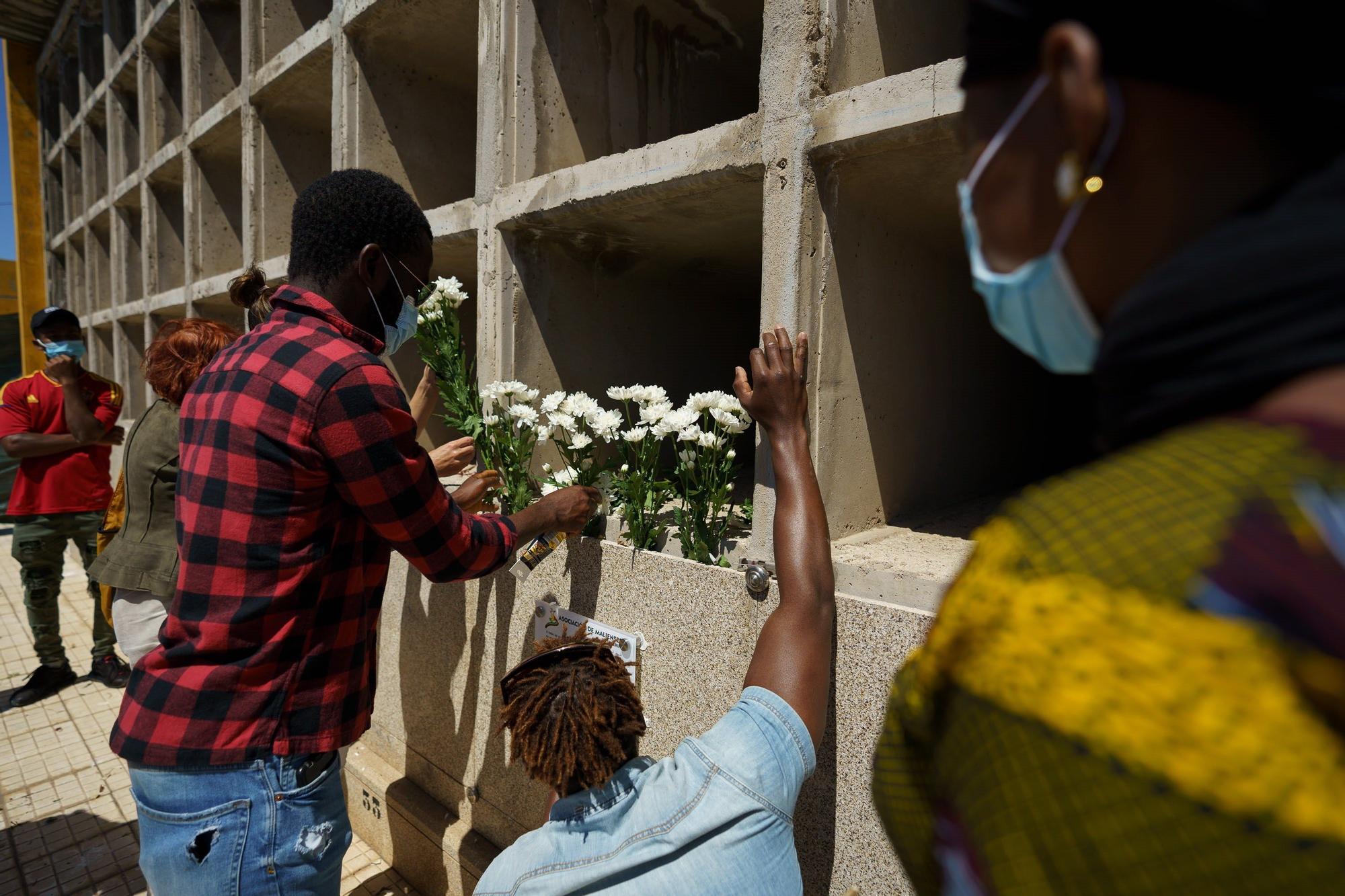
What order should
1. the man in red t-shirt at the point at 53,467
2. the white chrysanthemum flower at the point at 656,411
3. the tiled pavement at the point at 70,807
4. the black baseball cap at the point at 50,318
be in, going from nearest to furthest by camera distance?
1. the white chrysanthemum flower at the point at 656,411
2. the tiled pavement at the point at 70,807
3. the black baseball cap at the point at 50,318
4. the man in red t-shirt at the point at 53,467

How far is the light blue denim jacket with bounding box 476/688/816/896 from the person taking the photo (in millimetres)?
1314

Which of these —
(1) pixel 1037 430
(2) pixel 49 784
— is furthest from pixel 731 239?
(2) pixel 49 784

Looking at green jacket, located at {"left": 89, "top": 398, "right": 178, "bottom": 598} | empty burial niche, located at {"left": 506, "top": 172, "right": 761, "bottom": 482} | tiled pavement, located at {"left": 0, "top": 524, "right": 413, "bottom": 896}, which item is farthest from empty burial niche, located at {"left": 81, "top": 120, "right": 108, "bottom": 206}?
empty burial niche, located at {"left": 506, "top": 172, "right": 761, "bottom": 482}

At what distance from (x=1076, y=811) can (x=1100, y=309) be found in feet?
1.39

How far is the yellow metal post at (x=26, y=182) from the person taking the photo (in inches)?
449

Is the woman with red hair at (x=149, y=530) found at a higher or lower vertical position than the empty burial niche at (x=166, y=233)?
lower

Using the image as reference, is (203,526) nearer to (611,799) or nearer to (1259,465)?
(611,799)

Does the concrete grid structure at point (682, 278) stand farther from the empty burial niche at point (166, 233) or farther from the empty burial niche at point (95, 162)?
the empty burial niche at point (95, 162)

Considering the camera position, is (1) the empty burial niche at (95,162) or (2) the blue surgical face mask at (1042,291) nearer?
(2) the blue surgical face mask at (1042,291)

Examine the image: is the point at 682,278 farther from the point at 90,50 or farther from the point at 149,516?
the point at 90,50

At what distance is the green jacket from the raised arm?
2378 mm

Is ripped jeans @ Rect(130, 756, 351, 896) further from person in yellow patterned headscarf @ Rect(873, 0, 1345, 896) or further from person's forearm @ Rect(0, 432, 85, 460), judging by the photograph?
person's forearm @ Rect(0, 432, 85, 460)

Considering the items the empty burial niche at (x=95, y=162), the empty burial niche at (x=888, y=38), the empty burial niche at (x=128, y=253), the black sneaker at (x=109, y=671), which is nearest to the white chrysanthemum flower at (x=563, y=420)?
the empty burial niche at (x=888, y=38)

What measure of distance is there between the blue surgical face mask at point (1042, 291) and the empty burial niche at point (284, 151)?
17.3 ft
